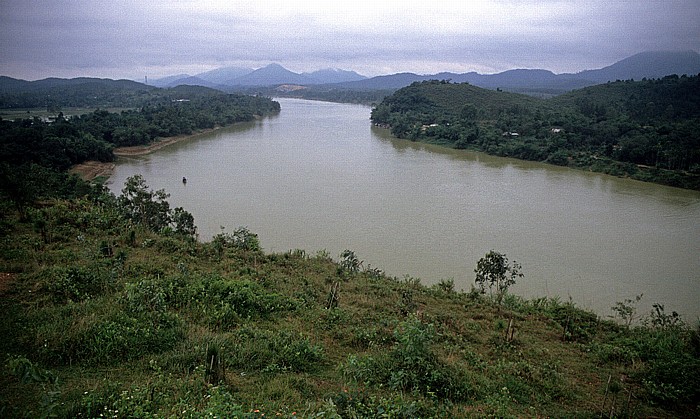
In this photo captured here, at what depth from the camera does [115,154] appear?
22172mm

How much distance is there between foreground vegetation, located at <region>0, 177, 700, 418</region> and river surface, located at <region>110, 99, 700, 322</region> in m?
3.05

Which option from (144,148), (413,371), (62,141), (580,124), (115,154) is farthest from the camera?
(580,124)

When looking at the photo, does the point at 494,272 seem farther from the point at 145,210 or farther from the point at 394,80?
the point at 394,80

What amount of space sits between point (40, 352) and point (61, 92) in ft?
209

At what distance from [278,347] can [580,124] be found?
30.9 m

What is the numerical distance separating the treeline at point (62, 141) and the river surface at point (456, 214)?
1907mm

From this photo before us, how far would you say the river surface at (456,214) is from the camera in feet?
30.0

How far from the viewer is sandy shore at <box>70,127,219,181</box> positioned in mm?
17797

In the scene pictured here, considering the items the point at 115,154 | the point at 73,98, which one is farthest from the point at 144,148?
the point at 73,98

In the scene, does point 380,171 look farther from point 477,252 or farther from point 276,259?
point 276,259

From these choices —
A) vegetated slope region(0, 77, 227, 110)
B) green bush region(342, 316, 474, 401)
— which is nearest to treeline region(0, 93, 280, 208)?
green bush region(342, 316, 474, 401)

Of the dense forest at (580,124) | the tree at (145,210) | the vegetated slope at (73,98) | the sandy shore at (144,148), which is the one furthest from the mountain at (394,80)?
the tree at (145,210)

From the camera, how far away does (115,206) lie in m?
9.82

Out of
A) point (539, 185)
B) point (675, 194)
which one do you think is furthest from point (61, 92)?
point (675, 194)
